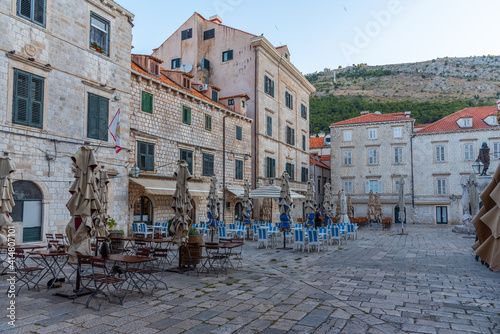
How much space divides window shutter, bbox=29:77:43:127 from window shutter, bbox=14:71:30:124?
0.75 feet

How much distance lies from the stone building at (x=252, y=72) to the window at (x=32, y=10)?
41.9 ft

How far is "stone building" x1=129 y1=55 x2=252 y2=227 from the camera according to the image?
1738cm

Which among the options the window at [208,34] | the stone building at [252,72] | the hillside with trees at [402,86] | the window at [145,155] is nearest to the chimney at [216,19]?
the stone building at [252,72]

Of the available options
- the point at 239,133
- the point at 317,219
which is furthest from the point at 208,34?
the point at 317,219

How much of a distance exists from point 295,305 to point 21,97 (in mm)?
11431

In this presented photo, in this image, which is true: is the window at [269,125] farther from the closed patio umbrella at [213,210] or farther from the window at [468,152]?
the window at [468,152]

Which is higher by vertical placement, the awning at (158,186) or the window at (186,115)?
the window at (186,115)

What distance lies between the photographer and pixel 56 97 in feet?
42.9

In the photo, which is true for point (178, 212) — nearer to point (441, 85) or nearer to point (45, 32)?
point (45, 32)

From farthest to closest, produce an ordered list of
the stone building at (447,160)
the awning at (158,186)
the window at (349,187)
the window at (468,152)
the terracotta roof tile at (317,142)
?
the terracotta roof tile at (317,142) → the window at (349,187) → the window at (468,152) → the stone building at (447,160) → the awning at (158,186)

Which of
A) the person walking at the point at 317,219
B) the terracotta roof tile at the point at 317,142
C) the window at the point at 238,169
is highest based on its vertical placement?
the terracotta roof tile at the point at 317,142

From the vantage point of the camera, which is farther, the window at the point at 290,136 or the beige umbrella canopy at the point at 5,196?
the window at the point at 290,136

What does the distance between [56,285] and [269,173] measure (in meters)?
22.2

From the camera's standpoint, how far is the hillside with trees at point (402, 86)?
7375 centimetres
